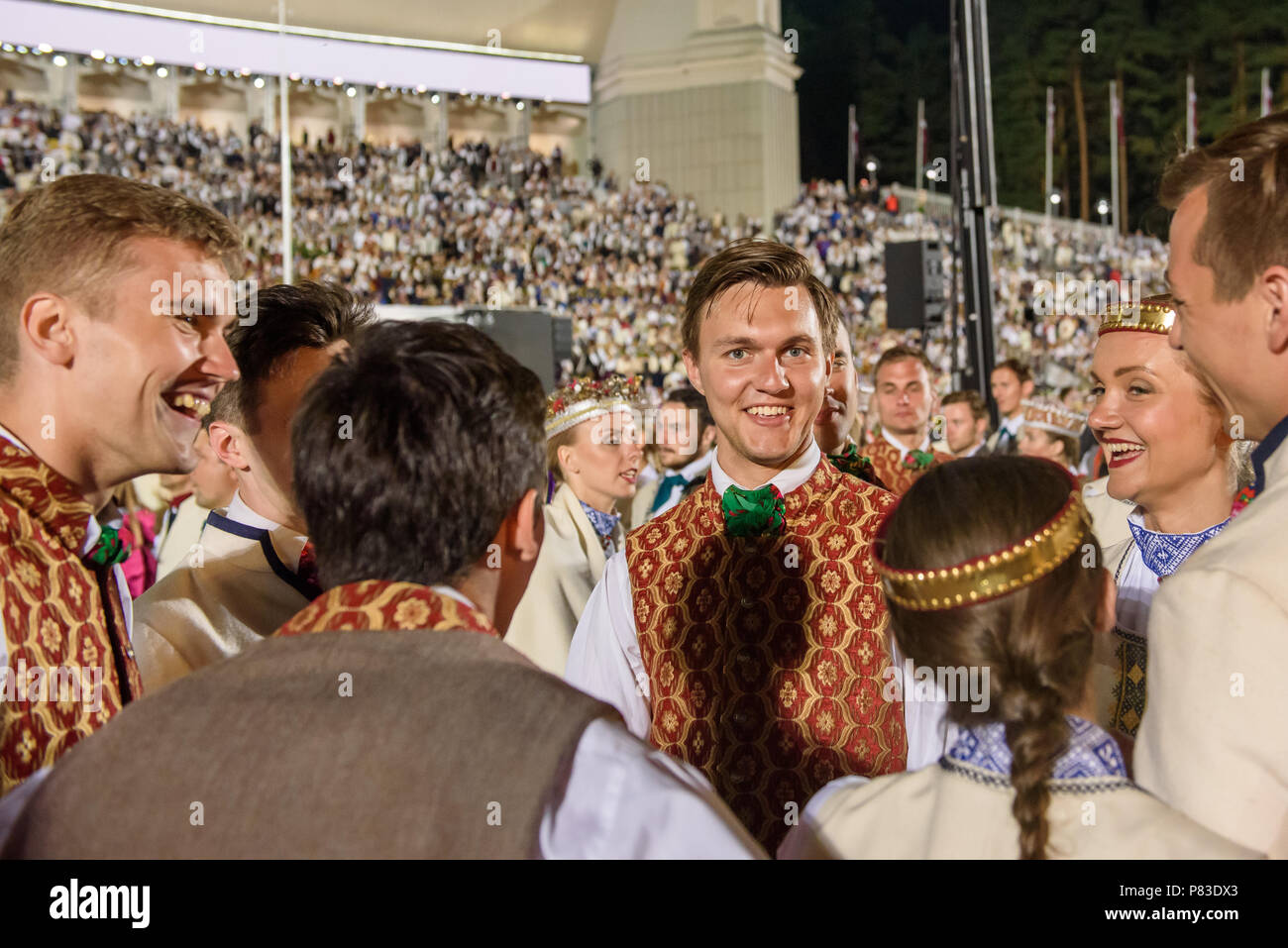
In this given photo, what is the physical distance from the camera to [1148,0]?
44.9 m

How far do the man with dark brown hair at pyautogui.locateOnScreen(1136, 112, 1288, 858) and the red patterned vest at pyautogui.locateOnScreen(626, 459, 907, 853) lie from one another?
2.86 feet

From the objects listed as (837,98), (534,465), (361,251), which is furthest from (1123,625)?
(837,98)

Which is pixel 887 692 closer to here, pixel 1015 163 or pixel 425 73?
pixel 425 73

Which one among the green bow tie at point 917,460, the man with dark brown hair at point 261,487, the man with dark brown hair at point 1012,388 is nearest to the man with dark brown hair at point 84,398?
the man with dark brown hair at point 261,487

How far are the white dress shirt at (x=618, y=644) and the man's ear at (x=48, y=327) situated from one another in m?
1.20

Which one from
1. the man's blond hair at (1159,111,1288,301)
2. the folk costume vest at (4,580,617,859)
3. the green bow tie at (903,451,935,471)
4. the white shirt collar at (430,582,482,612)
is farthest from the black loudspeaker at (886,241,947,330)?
the folk costume vest at (4,580,617,859)

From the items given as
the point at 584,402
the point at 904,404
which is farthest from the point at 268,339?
the point at 904,404

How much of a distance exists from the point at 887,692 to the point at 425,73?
3203 cm

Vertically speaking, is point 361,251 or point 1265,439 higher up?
point 361,251

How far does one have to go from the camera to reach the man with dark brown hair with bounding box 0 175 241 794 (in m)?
1.89

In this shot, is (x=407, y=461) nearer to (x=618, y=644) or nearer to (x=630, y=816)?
(x=630, y=816)

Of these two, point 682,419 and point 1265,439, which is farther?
point 682,419

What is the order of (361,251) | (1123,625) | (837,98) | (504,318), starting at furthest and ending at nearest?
1. (837,98)
2. (361,251)
3. (504,318)
4. (1123,625)

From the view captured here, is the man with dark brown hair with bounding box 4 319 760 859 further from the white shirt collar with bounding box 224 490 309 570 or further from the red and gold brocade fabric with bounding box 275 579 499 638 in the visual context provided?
the white shirt collar with bounding box 224 490 309 570
